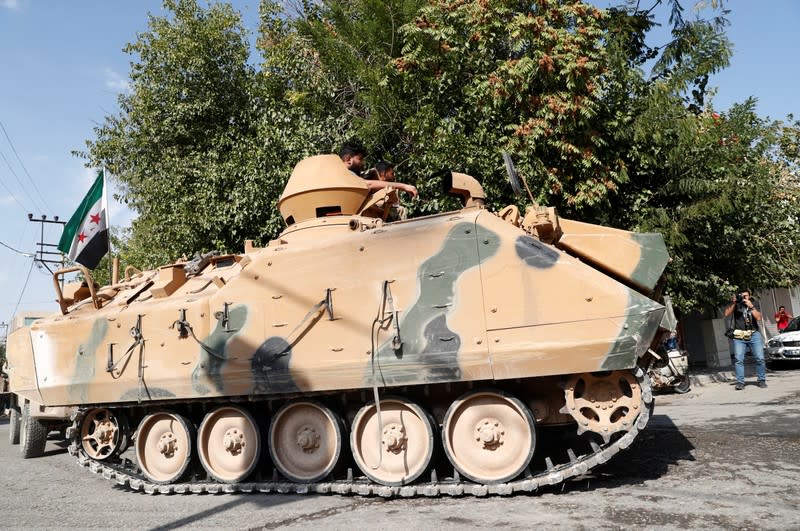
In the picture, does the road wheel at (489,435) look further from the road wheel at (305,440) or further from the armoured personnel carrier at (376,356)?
the road wheel at (305,440)

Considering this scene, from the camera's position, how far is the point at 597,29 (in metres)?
12.1

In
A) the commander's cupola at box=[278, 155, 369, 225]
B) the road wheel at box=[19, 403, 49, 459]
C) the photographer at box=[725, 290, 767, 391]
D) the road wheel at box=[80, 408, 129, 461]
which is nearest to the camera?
the commander's cupola at box=[278, 155, 369, 225]

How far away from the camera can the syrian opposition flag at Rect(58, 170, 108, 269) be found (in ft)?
42.6

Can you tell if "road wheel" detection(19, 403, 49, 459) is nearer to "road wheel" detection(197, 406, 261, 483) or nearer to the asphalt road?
the asphalt road

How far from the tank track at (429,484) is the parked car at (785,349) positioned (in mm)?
13500

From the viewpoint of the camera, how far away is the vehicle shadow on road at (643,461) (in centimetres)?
611

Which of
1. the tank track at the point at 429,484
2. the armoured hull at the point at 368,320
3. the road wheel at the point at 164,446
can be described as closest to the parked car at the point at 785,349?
the tank track at the point at 429,484

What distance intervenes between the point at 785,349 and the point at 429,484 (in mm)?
15019

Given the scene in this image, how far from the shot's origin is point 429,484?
239 inches

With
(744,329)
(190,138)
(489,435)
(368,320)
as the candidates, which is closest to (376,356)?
(368,320)

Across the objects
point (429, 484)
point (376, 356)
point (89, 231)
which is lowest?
point (429, 484)

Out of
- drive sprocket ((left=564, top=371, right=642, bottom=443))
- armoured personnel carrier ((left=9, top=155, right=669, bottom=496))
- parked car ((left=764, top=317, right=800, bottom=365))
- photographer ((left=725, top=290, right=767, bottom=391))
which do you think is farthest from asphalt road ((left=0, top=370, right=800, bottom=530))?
parked car ((left=764, top=317, right=800, bottom=365))

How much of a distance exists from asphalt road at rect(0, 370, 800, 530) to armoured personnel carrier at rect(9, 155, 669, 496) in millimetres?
272

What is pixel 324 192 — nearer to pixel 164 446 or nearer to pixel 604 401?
pixel 164 446
